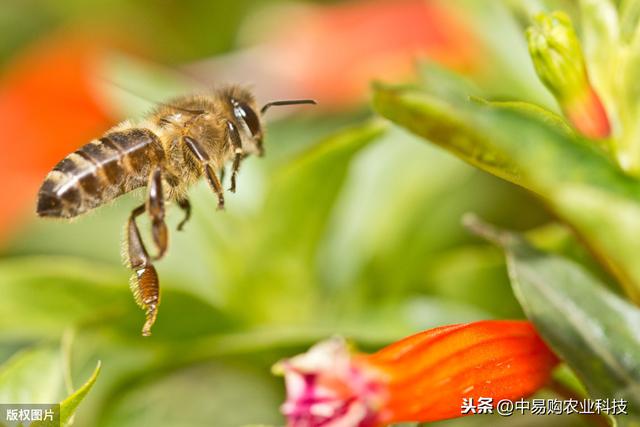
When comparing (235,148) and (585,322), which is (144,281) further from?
(585,322)

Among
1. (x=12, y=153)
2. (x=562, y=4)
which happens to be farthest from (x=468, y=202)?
(x=12, y=153)

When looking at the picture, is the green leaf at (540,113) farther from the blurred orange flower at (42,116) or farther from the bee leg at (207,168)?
the blurred orange flower at (42,116)

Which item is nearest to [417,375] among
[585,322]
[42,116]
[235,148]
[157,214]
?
[585,322]

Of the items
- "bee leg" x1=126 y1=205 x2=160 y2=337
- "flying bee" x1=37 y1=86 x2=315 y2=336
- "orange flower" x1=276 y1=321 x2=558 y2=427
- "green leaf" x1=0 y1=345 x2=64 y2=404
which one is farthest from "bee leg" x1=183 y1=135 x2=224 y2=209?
"orange flower" x1=276 y1=321 x2=558 y2=427

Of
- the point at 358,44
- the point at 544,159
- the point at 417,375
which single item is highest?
the point at 358,44

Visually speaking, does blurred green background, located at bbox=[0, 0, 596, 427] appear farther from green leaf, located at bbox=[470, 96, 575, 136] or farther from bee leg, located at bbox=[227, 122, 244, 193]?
green leaf, located at bbox=[470, 96, 575, 136]

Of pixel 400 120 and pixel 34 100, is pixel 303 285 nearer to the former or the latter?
pixel 400 120
